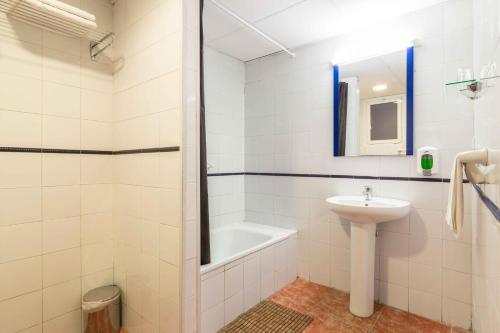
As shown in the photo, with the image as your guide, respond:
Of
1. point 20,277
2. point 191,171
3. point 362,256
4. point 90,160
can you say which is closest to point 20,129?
point 90,160

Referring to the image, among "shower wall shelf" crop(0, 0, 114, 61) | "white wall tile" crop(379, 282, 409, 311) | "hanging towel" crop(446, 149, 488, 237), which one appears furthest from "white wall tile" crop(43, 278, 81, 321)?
"white wall tile" crop(379, 282, 409, 311)

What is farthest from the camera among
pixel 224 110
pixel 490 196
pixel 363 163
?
pixel 224 110

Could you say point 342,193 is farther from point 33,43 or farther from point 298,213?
point 33,43

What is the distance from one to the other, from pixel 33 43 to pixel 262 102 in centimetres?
193

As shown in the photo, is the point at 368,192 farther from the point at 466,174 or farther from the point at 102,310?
the point at 102,310

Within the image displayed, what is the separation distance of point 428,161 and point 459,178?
104 cm

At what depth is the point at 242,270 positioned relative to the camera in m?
1.93

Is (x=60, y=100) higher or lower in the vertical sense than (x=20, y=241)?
higher

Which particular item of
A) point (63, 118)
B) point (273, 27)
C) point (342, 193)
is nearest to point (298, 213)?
point (342, 193)

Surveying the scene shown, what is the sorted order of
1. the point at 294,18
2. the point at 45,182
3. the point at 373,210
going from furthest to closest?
the point at 294,18 < the point at 373,210 < the point at 45,182

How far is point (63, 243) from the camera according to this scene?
5.53 ft

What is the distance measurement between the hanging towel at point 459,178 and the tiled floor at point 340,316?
4.02ft

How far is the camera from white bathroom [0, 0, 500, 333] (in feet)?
4.79

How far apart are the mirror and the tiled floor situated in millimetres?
1249
